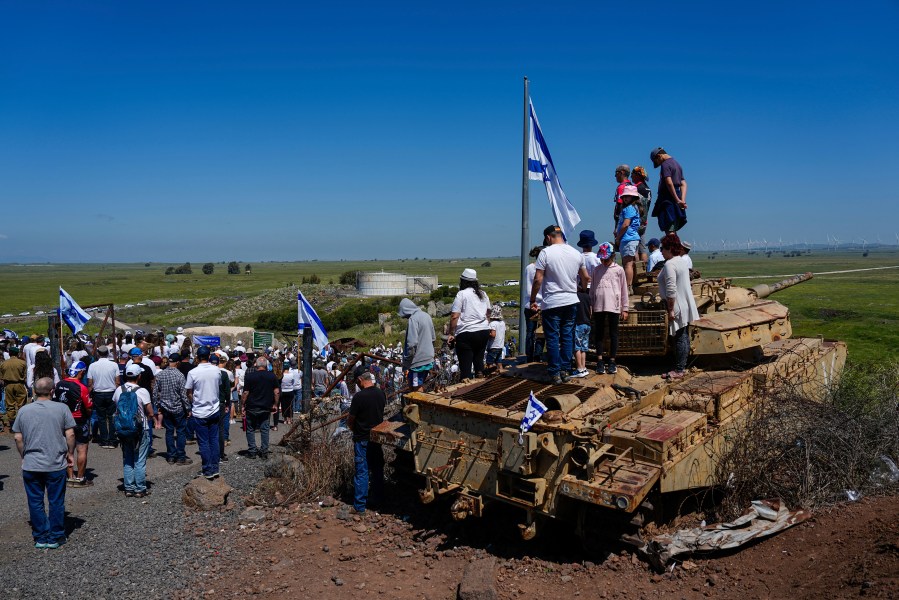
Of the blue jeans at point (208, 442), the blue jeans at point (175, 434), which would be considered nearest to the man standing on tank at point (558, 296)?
the blue jeans at point (208, 442)

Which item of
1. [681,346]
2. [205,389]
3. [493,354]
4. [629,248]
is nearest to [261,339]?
[493,354]

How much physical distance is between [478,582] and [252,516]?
363 cm

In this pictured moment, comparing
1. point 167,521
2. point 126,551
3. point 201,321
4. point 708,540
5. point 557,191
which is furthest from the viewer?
point 201,321

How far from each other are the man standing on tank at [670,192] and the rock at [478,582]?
6.04m

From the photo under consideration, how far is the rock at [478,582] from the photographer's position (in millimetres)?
6145

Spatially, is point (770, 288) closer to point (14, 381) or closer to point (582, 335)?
point (582, 335)

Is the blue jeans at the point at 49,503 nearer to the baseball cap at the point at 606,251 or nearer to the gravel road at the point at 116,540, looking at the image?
the gravel road at the point at 116,540

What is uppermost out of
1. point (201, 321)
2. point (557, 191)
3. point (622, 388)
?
point (557, 191)

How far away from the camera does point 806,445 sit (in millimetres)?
7246

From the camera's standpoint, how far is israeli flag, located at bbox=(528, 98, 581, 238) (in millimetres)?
→ 12359

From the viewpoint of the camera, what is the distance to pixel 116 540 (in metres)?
7.73

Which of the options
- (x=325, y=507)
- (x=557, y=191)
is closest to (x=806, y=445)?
(x=325, y=507)

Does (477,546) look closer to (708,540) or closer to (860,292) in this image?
(708,540)

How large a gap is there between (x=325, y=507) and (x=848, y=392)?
24.8ft
